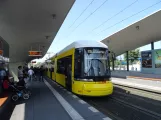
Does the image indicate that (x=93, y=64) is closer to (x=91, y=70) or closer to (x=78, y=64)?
(x=91, y=70)

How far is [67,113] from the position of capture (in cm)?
817

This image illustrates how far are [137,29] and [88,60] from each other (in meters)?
17.1

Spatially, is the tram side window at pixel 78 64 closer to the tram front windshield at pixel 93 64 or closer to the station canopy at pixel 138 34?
the tram front windshield at pixel 93 64

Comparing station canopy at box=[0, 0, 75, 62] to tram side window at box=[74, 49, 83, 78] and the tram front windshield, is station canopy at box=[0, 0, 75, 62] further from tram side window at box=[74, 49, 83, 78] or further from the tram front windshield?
the tram front windshield

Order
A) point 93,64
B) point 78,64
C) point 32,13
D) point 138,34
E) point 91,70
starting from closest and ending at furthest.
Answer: point 91,70
point 93,64
point 78,64
point 32,13
point 138,34

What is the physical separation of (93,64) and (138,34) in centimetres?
1897

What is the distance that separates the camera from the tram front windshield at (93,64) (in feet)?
38.2

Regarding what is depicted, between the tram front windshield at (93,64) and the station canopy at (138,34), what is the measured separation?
1121 centimetres

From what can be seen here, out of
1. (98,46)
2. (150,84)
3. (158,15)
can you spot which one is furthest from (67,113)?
(158,15)

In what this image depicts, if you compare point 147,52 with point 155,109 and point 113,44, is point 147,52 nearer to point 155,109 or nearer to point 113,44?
point 113,44

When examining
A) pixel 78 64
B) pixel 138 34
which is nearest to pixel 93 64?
pixel 78 64

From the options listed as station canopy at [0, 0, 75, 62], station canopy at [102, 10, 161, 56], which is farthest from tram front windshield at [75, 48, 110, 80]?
station canopy at [102, 10, 161, 56]

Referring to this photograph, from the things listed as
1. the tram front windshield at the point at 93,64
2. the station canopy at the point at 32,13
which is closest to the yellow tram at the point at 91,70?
the tram front windshield at the point at 93,64

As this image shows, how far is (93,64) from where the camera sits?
11.8m
